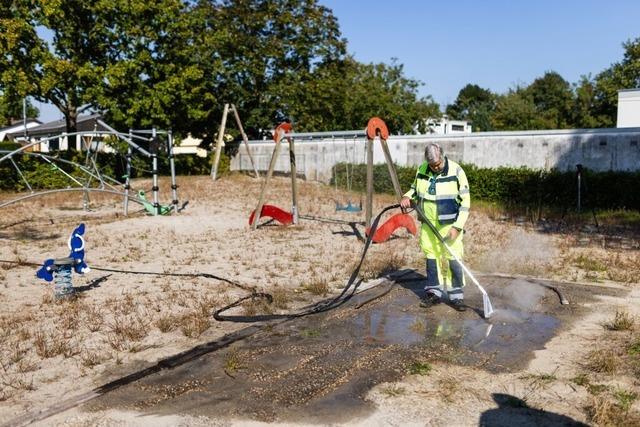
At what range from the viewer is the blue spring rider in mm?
7680

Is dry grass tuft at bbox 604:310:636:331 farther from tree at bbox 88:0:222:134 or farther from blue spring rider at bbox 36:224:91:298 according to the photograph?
tree at bbox 88:0:222:134

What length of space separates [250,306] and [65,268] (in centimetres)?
231

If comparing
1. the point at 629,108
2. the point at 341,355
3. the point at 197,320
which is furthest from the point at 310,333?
the point at 629,108

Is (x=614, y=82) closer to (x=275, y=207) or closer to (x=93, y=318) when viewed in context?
(x=275, y=207)

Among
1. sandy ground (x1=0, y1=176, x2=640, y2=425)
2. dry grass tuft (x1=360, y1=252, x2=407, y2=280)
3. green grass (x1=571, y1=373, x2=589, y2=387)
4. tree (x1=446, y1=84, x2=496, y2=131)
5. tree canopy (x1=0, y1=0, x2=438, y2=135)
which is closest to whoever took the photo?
sandy ground (x1=0, y1=176, x2=640, y2=425)

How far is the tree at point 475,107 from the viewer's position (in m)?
69.9

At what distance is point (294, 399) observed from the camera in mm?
4742

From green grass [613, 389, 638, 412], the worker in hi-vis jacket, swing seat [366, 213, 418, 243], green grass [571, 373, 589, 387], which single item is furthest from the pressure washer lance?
swing seat [366, 213, 418, 243]

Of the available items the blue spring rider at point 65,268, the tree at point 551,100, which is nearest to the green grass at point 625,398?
the blue spring rider at point 65,268

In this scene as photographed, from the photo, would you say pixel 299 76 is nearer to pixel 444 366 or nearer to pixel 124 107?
pixel 124 107

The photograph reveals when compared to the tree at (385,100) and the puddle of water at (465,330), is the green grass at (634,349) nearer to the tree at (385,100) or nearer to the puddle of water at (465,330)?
the puddle of water at (465,330)

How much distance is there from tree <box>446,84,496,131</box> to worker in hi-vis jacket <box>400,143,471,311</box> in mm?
62409

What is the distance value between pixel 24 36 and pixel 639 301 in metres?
28.5

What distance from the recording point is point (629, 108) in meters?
32.2
